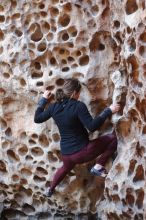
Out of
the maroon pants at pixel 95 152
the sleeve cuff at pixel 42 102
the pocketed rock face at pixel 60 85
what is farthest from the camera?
the sleeve cuff at pixel 42 102

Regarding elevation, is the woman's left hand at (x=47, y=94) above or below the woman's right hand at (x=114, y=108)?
above

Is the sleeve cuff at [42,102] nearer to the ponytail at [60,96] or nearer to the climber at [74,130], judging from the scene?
the climber at [74,130]

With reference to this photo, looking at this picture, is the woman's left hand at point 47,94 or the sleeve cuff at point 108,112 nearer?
the sleeve cuff at point 108,112

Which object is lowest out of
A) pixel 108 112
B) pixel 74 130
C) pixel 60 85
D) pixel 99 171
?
pixel 99 171

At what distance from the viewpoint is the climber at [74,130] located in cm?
398

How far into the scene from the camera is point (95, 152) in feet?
13.5

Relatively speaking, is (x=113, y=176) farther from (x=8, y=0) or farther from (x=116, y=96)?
(x=8, y=0)

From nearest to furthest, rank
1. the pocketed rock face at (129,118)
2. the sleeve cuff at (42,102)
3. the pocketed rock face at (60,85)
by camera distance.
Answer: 1. the pocketed rock face at (129,118)
2. the pocketed rock face at (60,85)
3. the sleeve cuff at (42,102)

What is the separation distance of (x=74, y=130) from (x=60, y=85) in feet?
1.46

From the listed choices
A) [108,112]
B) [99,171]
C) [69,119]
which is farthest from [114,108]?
[99,171]

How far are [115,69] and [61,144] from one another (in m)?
0.64

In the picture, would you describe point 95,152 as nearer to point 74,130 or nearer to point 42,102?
point 74,130

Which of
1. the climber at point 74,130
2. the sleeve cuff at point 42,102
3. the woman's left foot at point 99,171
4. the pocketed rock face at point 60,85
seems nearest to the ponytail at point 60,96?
the climber at point 74,130

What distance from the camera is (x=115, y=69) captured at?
13.9 feet
